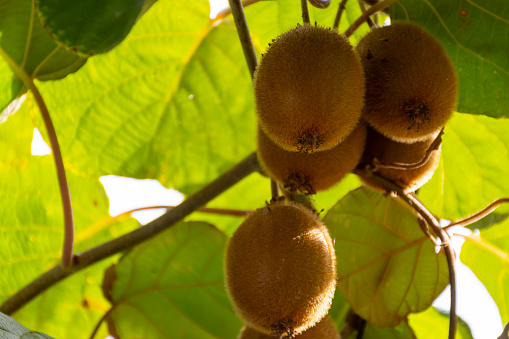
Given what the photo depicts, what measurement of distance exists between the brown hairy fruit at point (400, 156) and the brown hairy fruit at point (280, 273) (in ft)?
0.69

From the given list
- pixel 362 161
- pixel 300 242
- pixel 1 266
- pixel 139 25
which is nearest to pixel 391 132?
pixel 362 161

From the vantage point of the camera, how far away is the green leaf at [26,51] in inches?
40.7

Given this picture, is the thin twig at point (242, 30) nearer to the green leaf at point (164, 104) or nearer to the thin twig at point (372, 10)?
the thin twig at point (372, 10)

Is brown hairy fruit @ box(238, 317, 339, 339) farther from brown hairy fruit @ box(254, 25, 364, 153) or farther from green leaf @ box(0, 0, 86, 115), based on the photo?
green leaf @ box(0, 0, 86, 115)

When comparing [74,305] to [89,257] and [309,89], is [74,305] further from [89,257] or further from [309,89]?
[309,89]

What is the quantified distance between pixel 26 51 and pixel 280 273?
67 centimetres

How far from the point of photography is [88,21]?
0.82 meters

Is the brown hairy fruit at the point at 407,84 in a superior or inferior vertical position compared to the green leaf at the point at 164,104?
superior

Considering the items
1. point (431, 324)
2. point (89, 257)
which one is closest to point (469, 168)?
point (431, 324)

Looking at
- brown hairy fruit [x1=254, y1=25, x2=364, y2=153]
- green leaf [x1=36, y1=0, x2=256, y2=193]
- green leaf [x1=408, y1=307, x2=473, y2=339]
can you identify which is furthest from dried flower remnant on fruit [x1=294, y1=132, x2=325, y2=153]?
green leaf [x1=408, y1=307, x2=473, y2=339]

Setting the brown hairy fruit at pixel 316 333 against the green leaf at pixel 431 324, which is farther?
the green leaf at pixel 431 324

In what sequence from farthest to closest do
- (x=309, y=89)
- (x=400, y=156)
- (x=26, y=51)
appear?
1. (x=26, y=51)
2. (x=400, y=156)
3. (x=309, y=89)

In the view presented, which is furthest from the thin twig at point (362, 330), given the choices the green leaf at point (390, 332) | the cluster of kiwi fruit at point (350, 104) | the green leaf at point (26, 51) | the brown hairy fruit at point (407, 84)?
the green leaf at point (26, 51)

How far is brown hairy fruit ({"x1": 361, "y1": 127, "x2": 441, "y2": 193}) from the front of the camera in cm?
97
